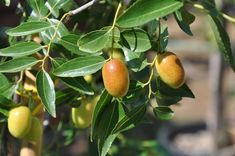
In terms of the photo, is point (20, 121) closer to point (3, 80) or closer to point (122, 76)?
point (3, 80)

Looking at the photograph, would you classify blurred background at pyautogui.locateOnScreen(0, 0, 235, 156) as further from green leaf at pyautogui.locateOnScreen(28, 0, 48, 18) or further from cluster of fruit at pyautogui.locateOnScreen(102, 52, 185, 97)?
→ cluster of fruit at pyautogui.locateOnScreen(102, 52, 185, 97)

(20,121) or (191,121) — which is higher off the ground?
(20,121)

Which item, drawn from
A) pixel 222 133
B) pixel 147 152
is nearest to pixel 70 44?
pixel 147 152

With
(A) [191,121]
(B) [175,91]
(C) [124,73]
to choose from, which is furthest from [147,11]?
(A) [191,121]

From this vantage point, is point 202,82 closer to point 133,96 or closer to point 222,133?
point 222,133

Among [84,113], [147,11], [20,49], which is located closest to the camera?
[147,11]

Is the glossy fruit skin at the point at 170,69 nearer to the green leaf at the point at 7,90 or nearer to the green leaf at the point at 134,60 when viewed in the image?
the green leaf at the point at 134,60

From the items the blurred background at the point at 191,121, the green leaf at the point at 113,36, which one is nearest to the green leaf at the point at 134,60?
the green leaf at the point at 113,36
